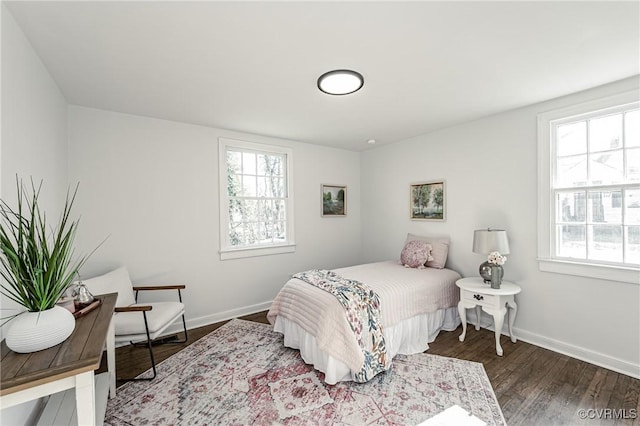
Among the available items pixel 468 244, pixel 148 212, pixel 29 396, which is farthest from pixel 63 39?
pixel 468 244

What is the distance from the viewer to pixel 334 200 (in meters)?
4.75

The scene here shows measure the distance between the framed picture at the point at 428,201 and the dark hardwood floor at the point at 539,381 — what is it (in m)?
1.56

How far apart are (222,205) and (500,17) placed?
325 centimetres

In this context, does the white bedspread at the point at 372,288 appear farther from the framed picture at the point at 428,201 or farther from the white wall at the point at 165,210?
the white wall at the point at 165,210

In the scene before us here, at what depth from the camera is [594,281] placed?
100 inches

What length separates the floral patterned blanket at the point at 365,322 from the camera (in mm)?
2293

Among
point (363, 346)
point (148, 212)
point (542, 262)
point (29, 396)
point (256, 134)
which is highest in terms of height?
point (256, 134)

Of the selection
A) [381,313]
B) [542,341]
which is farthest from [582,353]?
[381,313]

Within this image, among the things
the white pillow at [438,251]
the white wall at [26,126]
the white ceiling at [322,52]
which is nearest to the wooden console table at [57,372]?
the white wall at [26,126]

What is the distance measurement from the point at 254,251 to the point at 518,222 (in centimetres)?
323

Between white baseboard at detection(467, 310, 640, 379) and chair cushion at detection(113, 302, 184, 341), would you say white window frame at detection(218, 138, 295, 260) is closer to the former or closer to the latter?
chair cushion at detection(113, 302, 184, 341)

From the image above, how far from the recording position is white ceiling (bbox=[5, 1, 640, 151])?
153 centimetres

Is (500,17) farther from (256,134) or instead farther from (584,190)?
(256,134)

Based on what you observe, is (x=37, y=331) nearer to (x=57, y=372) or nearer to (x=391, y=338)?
(x=57, y=372)
